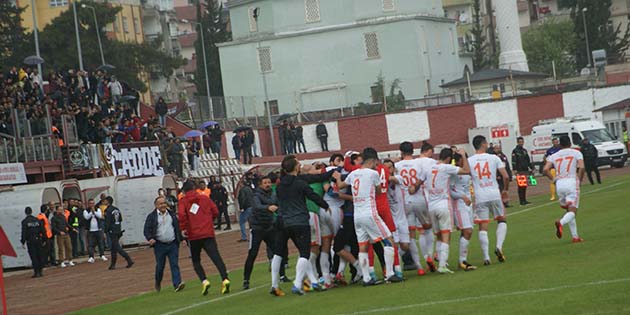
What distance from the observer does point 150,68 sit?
9838 cm

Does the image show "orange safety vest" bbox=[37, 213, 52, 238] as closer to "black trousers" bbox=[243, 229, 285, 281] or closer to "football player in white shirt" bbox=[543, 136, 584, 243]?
"black trousers" bbox=[243, 229, 285, 281]

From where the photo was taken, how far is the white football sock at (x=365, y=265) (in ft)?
62.3

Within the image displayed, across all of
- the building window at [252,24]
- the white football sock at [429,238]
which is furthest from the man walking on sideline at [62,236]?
the building window at [252,24]

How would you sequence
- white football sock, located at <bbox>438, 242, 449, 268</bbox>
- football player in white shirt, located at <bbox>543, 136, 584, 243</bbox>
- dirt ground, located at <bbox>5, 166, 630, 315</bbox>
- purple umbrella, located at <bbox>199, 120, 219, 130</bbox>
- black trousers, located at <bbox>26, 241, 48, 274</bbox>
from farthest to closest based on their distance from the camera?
1. purple umbrella, located at <bbox>199, 120, 219, 130</bbox>
2. black trousers, located at <bbox>26, 241, 48, 274</bbox>
3. dirt ground, located at <bbox>5, 166, 630, 315</bbox>
4. football player in white shirt, located at <bbox>543, 136, 584, 243</bbox>
5. white football sock, located at <bbox>438, 242, 449, 268</bbox>

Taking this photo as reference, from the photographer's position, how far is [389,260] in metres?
19.1

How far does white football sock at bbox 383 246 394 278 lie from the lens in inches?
744

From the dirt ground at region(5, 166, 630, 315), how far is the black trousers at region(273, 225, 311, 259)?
398 centimetres

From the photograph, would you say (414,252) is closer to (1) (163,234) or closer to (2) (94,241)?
(1) (163,234)

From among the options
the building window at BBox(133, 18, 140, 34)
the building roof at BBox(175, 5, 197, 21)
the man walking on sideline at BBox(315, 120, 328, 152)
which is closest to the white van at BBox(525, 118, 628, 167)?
the man walking on sideline at BBox(315, 120, 328, 152)

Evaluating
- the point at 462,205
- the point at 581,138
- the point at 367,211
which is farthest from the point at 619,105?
the point at 367,211

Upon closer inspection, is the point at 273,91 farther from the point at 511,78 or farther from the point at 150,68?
the point at 511,78

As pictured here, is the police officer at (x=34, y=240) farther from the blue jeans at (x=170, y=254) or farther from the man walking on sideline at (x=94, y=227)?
the blue jeans at (x=170, y=254)

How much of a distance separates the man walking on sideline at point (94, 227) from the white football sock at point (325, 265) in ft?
64.4

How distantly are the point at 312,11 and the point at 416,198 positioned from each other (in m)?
79.3
